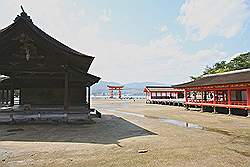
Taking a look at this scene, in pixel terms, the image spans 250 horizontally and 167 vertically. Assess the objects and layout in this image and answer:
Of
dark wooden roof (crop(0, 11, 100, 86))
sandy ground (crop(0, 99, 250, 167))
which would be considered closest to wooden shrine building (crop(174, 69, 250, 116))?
sandy ground (crop(0, 99, 250, 167))

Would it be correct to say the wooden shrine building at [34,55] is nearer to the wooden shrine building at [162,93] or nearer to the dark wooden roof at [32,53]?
the dark wooden roof at [32,53]

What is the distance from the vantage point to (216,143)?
30.3 ft

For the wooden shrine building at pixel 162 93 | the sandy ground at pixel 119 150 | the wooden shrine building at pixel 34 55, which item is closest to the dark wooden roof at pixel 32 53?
the wooden shrine building at pixel 34 55

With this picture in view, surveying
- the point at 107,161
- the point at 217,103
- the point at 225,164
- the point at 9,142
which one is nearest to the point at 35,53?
the point at 9,142

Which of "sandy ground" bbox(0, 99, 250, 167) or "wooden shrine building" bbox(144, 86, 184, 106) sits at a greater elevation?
"wooden shrine building" bbox(144, 86, 184, 106)

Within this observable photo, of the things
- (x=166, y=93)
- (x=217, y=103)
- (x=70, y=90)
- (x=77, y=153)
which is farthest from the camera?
(x=166, y=93)

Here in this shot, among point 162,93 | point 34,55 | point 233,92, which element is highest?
point 34,55

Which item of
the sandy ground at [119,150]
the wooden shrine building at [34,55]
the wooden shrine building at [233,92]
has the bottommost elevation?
the sandy ground at [119,150]

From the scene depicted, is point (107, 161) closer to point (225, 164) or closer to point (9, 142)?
point (225, 164)

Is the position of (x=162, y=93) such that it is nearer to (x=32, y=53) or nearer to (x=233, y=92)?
(x=233, y=92)

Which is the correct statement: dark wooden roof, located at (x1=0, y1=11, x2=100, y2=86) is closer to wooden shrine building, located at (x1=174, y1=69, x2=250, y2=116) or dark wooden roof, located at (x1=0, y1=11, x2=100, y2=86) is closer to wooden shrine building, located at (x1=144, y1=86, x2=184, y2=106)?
wooden shrine building, located at (x1=174, y1=69, x2=250, y2=116)

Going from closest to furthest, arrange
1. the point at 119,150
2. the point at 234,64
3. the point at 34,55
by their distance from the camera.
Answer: the point at 119,150, the point at 34,55, the point at 234,64

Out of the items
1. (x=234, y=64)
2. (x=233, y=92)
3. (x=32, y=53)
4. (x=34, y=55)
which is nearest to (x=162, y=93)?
(x=234, y=64)

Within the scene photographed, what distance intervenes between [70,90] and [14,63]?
233 inches
